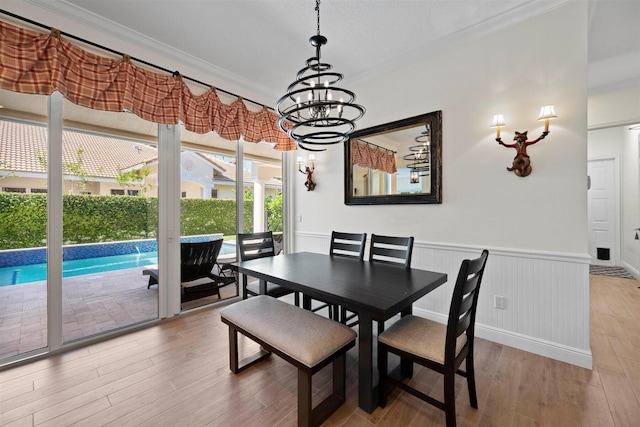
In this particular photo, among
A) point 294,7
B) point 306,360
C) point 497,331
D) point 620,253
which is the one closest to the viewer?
point 306,360

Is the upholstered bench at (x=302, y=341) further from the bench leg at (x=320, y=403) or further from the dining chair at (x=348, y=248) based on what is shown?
the dining chair at (x=348, y=248)

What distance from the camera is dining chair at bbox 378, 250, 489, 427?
1.37 m

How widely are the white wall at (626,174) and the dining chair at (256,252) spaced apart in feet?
18.5

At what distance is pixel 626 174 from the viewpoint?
465 cm

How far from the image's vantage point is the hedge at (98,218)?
83.2 inches

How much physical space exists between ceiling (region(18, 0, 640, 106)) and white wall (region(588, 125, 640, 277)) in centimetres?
194

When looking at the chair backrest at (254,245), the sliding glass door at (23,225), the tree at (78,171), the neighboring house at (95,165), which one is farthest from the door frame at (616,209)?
the sliding glass door at (23,225)

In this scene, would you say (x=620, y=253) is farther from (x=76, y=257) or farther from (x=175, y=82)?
(x=76, y=257)

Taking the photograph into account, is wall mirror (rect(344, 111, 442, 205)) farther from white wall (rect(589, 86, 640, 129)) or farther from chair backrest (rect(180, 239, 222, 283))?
white wall (rect(589, 86, 640, 129))

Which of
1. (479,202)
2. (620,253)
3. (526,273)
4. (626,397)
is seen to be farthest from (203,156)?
(620,253)

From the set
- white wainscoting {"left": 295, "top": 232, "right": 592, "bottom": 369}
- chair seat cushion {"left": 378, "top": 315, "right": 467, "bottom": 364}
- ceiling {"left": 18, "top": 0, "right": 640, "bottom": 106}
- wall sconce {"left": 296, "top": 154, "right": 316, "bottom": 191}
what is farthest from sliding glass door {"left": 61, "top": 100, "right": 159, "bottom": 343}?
white wainscoting {"left": 295, "top": 232, "right": 592, "bottom": 369}

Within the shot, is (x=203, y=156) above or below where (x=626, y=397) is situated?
above

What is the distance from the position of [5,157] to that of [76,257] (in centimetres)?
93

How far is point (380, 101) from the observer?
3.24 metres
